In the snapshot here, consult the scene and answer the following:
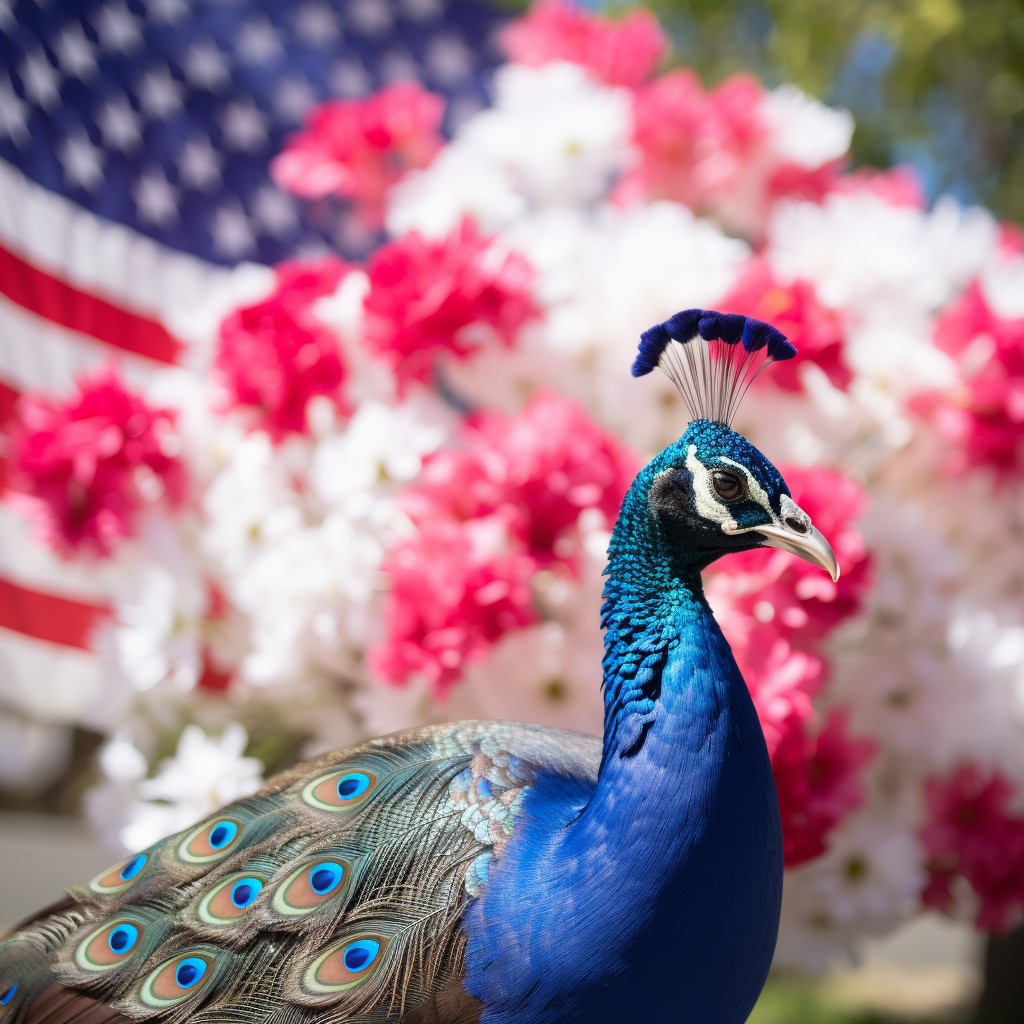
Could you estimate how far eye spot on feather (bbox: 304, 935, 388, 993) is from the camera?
0.88 m

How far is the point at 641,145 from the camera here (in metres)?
2.10

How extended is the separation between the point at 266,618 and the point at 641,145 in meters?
1.35

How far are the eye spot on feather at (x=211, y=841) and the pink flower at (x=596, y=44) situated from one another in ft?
6.34

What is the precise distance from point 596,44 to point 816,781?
1.83 metres

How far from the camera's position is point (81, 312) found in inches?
103

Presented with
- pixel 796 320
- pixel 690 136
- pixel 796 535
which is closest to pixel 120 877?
pixel 796 535

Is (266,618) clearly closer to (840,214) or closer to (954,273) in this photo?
(840,214)

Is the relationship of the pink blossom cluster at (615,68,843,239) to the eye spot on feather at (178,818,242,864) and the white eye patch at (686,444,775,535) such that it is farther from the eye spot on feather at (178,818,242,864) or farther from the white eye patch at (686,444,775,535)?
the eye spot on feather at (178,818,242,864)

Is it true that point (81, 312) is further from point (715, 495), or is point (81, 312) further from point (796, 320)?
point (715, 495)

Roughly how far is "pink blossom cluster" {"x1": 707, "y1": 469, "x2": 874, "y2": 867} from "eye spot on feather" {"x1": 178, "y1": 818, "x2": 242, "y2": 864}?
0.66 metres

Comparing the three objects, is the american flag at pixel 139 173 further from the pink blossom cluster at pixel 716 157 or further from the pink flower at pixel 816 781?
the pink flower at pixel 816 781

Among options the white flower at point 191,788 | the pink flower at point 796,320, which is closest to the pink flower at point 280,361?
the white flower at point 191,788

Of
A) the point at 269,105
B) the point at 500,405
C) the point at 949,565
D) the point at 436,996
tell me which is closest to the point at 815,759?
the point at 949,565

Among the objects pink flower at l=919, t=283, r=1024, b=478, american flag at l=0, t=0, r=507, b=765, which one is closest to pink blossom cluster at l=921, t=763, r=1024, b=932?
pink flower at l=919, t=283, r=1024, b=478
